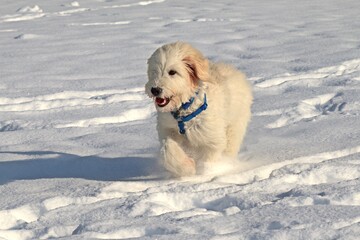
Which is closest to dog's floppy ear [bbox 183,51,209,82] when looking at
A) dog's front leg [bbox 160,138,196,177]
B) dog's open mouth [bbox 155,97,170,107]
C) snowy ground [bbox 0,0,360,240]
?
dog's open mouth [bbox 155,97,170,107]

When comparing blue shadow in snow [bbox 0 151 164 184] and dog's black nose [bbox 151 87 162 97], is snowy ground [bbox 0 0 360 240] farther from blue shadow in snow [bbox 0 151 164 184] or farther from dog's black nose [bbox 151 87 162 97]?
dog's black nose [bbox 151 87 162 97]

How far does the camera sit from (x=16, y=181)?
14.7 ft

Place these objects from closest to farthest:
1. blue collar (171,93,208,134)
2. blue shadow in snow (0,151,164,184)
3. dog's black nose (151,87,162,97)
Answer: dog's black nose (151,87,162,97)
blue collar (171,93,208,134)
blue shadow in snow (0,151,164,184)

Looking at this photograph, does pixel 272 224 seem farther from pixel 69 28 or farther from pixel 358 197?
pixel 69 28

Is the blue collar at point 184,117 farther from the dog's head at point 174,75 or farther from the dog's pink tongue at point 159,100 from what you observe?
the dog's pink tongue at point 159,100

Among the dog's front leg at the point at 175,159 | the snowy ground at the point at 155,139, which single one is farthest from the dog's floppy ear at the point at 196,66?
the snowy ground at the point at 155,139

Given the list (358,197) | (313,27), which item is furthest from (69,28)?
(358,197)

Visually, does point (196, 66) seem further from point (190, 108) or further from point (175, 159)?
point (175, 159)

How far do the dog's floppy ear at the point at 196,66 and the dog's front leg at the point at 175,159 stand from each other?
39 cm

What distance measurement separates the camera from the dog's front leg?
14.3 ft

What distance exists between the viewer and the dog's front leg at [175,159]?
436 cm

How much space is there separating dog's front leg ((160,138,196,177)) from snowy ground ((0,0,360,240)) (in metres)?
0.07

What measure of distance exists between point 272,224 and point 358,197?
0.60 meters

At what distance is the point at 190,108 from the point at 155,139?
107 cm
